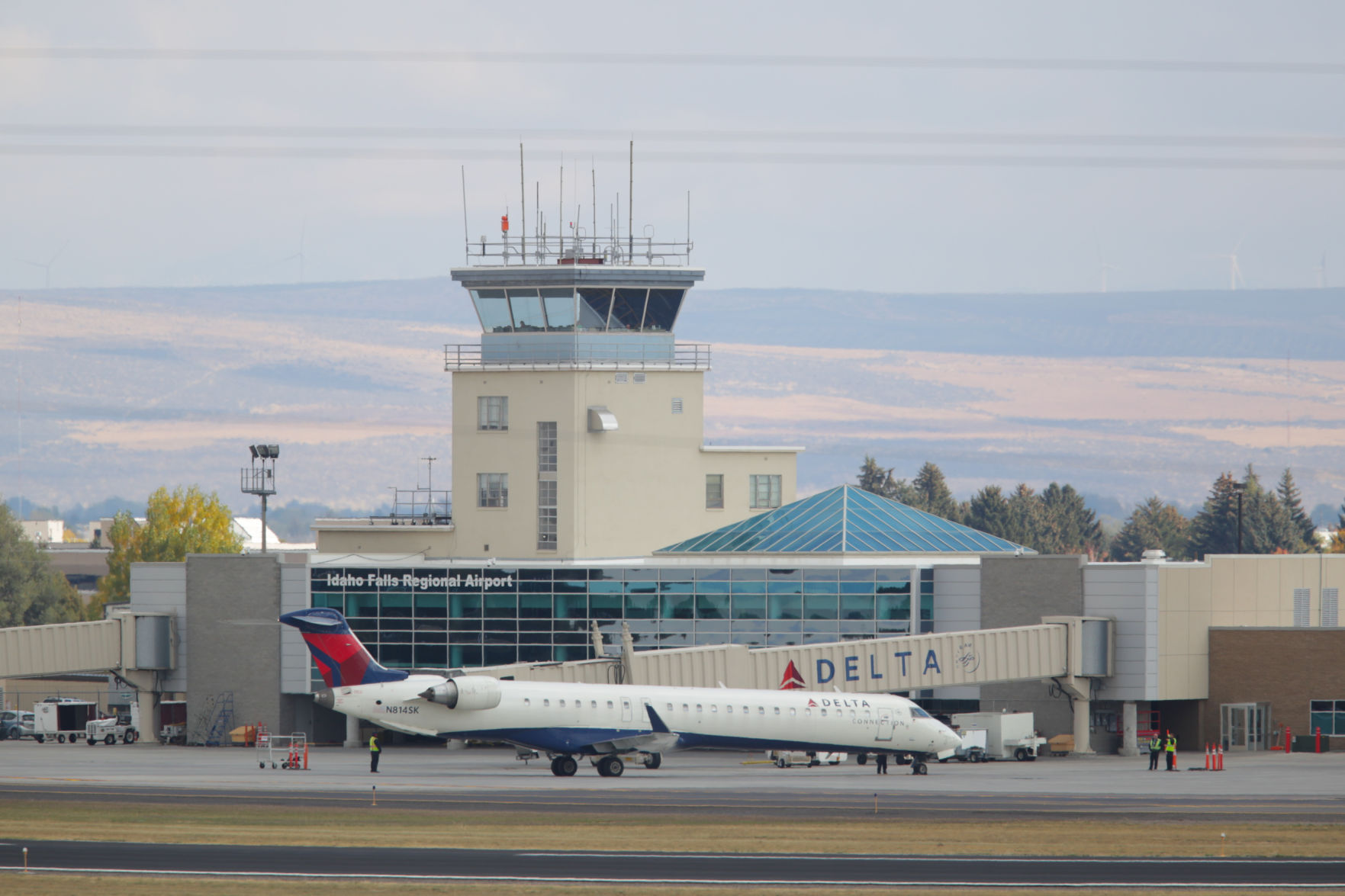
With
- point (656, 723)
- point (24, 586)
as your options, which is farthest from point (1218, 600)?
point (24, 586)

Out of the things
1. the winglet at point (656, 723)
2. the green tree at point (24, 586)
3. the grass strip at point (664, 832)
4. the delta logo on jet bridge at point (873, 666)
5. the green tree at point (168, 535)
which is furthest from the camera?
the green tree at point (168, 535)

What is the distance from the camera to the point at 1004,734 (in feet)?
249

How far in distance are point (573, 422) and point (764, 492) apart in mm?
11442

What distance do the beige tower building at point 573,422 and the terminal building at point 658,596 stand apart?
0.12 metres

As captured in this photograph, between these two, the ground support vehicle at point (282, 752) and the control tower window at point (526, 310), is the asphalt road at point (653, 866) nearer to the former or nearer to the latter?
the ground support vehicle at point (282, 752)

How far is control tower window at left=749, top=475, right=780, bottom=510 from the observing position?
100000 millimetres

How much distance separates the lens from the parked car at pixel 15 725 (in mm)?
95812

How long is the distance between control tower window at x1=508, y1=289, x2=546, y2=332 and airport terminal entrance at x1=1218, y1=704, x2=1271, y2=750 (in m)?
38.2

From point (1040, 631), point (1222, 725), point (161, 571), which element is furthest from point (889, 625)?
point (161, 571)

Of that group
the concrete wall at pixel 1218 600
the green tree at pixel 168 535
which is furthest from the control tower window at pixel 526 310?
the green tree at pixel 168 535

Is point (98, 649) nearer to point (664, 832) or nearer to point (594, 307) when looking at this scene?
point (594, 307)

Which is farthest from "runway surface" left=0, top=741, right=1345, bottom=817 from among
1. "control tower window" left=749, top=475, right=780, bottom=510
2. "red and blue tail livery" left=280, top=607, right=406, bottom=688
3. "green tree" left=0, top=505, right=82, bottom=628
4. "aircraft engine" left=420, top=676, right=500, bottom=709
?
"green tree" left=0, top=505, right=82, bottom=628

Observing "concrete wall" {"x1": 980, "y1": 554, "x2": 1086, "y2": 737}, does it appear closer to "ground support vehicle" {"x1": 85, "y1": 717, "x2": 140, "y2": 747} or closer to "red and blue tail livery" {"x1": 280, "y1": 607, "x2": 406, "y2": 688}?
"red and blue tail livery" {"x1": 280, "y1": 607, "x2": 406, "y2": 688}

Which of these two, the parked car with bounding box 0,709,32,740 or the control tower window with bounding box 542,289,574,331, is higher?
the control tower window with bounding box 542,289,574,331
